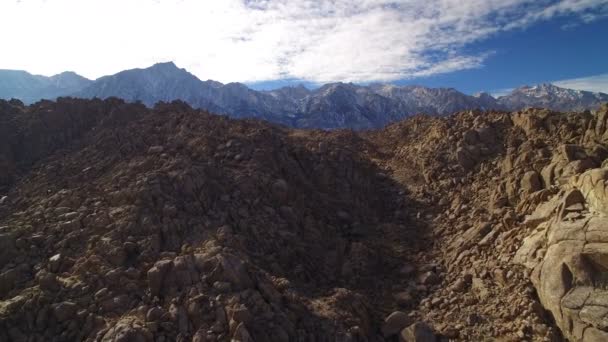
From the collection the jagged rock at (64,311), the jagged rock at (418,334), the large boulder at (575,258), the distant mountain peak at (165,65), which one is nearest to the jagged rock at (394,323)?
the jagged rock at (418,334)

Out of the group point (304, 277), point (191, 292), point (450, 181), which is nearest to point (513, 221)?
point (450, 181)

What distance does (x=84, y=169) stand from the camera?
1741cm

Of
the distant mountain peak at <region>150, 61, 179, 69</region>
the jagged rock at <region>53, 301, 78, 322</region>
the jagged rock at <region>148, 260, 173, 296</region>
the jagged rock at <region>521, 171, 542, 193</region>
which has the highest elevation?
the distant mountain peak at <region>150, 61, 179, 69</region>

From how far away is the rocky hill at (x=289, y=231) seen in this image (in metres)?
10.7

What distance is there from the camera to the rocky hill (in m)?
10.7

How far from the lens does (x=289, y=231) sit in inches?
608

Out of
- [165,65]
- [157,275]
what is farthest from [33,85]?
[157,275]

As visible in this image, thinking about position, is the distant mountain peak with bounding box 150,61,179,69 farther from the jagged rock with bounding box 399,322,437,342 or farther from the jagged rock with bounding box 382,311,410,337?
the jagged rock with bounding box 399,322,437,342

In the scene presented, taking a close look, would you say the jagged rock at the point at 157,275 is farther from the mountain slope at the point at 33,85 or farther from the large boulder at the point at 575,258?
the mountain slope at the point at 33,85

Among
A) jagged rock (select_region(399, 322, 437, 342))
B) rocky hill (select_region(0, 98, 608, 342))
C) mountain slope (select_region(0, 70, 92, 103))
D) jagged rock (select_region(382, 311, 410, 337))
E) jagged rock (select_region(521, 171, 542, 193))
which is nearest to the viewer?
rocky hill (select_region(0, 98, 608, 342))

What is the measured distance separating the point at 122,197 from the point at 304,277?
7.20 m

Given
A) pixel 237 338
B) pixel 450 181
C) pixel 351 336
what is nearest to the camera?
Answer: pixel 237 338

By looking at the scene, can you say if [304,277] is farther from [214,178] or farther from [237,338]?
[214,178]

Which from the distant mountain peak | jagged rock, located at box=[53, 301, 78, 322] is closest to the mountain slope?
the distant mountain peak
